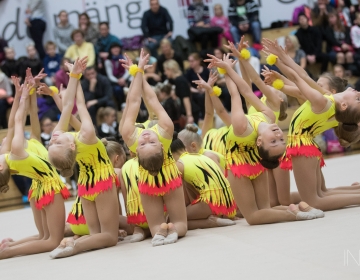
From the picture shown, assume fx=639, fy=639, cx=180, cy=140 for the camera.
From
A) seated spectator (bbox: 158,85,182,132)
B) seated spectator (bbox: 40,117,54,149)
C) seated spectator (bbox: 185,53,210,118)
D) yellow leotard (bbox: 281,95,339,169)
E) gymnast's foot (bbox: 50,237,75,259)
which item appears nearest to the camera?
gymnast's foot (bbox: 50,237,75,259)

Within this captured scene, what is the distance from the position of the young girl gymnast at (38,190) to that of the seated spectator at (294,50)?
20.5 ft

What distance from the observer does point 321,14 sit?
1154cm

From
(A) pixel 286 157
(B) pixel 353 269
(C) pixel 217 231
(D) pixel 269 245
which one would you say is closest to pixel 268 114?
(A) pixel 286 157

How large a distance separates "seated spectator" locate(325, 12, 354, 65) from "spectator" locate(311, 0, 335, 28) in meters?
0.07

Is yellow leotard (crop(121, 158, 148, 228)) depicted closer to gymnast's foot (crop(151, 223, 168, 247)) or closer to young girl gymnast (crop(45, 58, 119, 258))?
young girl gymnast (crop(45, 58, 119, 258))

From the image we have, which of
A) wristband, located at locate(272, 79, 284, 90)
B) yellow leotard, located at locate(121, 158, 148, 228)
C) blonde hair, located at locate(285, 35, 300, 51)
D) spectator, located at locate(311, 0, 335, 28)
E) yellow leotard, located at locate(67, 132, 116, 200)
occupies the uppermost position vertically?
spectator, located at locate(311, 0, 335, 28)

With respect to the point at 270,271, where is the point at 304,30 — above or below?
Answer: above

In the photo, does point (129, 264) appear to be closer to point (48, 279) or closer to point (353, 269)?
point (48, 279)

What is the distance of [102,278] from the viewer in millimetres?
3572

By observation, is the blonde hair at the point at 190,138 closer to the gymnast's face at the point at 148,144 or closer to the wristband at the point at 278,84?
the wristband at the point at 278,84

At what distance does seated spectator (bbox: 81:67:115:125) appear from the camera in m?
9.80

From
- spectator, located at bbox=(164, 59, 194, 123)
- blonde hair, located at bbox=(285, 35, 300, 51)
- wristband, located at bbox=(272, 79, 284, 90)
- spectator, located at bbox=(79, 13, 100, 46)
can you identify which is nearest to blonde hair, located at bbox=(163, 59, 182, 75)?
spectator, located at bbox=(164, 59, 194, 123)

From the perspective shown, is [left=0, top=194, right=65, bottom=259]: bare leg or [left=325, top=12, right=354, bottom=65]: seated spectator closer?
[left=0, top=194, right=65, bottom=259]: bare leg

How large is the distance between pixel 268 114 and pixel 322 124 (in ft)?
1.44
